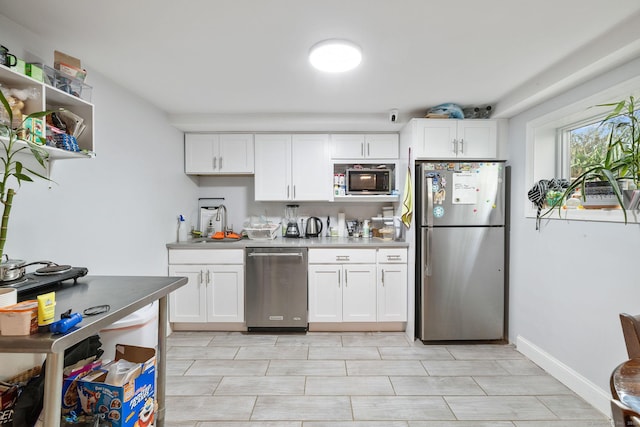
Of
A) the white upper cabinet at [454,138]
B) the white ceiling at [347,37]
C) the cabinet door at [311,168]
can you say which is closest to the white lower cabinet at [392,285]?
the cabinet door at [311,168]

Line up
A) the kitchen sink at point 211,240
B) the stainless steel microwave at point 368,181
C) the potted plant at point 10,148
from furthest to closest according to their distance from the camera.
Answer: the stainless steel microwave at point 368,181 < the kitchen sink at point 211,240 < the potted plant at point 10,148

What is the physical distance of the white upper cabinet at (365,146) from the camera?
11.0ft

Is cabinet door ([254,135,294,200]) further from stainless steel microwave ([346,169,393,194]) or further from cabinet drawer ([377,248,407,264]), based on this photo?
cabinet drawer ([377,248,407,264])

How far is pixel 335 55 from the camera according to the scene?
1.82 meters

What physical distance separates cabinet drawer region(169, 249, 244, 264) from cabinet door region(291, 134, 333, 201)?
35.1 inches

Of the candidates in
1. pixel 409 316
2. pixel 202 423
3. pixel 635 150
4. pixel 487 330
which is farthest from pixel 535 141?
pixel 202 423

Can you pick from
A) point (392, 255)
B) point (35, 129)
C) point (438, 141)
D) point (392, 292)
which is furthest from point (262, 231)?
point (35, 129)

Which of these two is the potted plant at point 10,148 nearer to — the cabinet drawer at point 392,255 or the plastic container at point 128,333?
the plastic container at point 128,333

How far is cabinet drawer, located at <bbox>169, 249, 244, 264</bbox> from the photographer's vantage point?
10.1 ft

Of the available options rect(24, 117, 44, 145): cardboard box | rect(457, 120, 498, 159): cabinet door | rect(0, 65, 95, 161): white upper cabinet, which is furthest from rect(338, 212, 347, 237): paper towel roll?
rect(24, 117, 44, 145): cardboard box

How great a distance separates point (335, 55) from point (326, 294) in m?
2.21

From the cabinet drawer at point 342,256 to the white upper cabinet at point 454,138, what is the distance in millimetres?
1110

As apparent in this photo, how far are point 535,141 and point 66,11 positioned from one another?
10.9ft

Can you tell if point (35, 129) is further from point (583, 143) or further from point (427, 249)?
point (583, 143)
